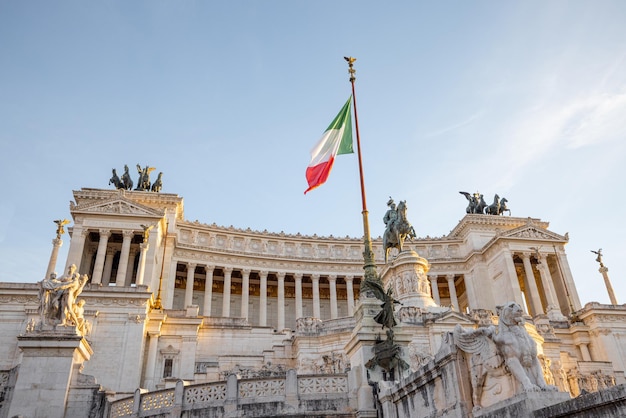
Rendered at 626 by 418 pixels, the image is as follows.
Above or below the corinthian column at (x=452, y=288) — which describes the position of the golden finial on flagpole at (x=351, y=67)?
below

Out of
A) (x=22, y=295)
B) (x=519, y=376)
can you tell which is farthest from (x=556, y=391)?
(x=22, y=295)

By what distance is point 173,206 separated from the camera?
65.2 metres

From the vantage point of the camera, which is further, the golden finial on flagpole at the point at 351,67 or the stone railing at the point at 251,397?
the golden finial on flagpole at the point at 351,67

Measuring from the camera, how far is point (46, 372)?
17828mm

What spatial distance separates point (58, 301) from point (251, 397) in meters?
→ 8.25

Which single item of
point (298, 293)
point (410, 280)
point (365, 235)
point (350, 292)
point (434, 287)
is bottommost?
point (365, 235)

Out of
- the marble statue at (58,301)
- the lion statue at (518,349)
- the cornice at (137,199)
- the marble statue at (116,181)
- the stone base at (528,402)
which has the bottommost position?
the stone base at (528,402)

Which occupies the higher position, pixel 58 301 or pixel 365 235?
pixel 365 235

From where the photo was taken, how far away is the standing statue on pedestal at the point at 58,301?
18.5 metres

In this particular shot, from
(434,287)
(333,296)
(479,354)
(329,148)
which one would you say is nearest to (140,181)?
(333,296)

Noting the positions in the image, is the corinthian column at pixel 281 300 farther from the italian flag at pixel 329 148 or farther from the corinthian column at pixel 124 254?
the italian flag at pixel 329 148

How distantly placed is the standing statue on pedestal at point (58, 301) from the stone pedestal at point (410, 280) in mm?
23070

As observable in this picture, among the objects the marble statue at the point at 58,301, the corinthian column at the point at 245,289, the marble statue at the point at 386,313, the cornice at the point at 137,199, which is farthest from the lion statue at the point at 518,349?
the corinthian column at the point at 245,289

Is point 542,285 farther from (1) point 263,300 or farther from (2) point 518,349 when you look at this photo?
(2) point 518,349
